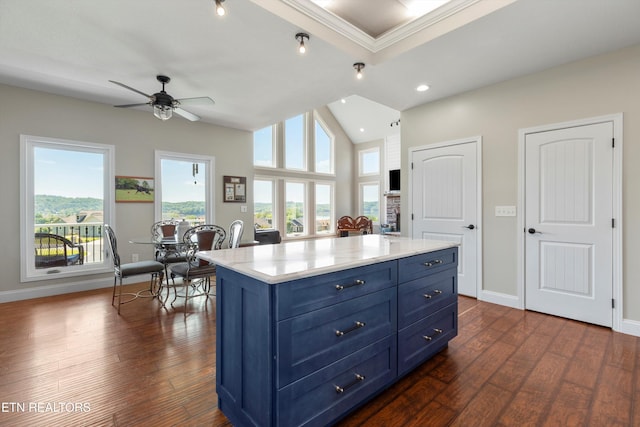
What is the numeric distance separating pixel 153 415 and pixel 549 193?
12.9ft

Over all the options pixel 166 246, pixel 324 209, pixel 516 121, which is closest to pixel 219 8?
pixel 166 246

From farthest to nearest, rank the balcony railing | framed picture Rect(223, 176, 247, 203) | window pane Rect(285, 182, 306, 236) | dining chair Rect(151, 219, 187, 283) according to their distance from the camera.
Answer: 1. window pane Rect(285, 182, 306, 236)
2. framed picture Rect(223, 176, 247, 203)
3. the balcony railing
4. dining chair Rect(151, 219, 187, 283)

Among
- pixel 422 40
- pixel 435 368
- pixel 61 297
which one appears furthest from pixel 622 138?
pixel 61 297

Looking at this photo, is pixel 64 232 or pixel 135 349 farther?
pixel 64 232

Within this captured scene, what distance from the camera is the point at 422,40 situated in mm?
2615

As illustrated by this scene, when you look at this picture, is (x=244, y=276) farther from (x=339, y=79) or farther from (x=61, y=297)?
(x=61, y=297)

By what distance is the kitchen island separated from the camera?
4.20 ft

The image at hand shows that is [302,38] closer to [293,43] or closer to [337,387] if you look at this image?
[293,43]

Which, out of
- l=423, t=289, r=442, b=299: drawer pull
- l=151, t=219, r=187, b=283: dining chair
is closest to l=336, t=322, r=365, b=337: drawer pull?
l=423, t=289, r=442, b=299: drawer pull

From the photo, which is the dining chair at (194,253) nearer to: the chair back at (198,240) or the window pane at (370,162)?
the chair back at (198,240)

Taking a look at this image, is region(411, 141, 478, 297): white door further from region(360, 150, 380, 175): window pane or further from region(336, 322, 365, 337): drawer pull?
region(360, 150, 380, 175): window pane

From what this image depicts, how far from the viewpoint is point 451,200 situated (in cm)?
387

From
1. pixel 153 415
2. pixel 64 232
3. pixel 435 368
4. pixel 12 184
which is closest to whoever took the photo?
pixel 153 415

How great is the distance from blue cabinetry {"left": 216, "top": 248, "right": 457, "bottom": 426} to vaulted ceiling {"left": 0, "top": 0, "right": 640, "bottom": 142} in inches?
79.3
